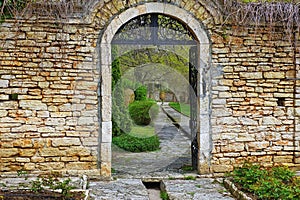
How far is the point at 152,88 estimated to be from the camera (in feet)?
72.5

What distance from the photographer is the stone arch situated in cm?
616

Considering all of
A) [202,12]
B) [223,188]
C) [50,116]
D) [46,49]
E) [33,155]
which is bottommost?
[223,188]

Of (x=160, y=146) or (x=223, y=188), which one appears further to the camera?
(x=160, y=146)

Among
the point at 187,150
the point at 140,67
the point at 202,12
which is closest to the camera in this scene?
the point at 202,12

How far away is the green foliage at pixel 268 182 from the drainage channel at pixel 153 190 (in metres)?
1.20

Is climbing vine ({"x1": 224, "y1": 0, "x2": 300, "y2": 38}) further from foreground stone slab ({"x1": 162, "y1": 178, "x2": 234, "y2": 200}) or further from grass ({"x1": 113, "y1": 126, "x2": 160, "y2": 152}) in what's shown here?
grass ({"x1": 113, "y1": 126, "x2": 160, "y2": 152})

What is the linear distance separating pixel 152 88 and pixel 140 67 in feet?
17.9

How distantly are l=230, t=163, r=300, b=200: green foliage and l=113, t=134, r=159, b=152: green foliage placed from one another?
3.37 m

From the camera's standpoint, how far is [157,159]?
8.20 meters

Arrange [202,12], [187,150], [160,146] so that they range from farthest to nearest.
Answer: [160,146] < [187,150] < [202,12]

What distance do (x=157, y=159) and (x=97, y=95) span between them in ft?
8.61

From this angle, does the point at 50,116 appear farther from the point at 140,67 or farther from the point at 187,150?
the point at 140,67

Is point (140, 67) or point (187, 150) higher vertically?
point (140, 67)

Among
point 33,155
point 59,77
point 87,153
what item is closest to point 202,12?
point 59,77
